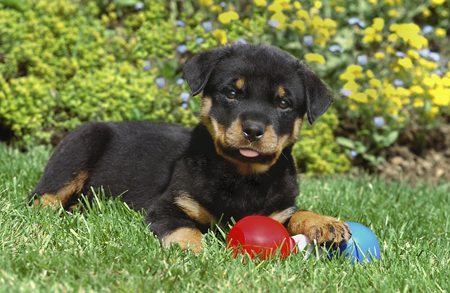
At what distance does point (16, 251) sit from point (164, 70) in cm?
326

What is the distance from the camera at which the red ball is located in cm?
253

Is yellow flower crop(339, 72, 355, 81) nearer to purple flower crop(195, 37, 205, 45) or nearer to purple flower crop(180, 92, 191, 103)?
purple flower crop(195, 37, 205, 45)

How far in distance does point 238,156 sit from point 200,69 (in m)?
0.64

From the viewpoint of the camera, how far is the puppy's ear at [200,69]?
2.93 meters

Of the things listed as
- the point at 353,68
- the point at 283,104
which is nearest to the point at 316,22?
the point at 353,68

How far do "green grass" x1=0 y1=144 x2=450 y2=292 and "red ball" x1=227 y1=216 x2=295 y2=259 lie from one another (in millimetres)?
59

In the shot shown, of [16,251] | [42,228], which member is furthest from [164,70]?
[16,251]

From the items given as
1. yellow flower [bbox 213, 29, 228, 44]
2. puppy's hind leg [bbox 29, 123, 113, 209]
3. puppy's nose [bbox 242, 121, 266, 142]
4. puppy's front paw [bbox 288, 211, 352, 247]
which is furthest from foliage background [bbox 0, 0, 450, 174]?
puppy's front paw [bbox 288, 211, 352, 247]

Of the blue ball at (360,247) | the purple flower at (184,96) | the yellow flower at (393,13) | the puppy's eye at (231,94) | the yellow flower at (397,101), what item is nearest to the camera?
the blue ball at (360,247)

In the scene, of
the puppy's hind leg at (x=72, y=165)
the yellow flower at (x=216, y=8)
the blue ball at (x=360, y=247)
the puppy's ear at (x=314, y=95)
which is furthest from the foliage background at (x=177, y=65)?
the blue ball at (x=360, y=247)

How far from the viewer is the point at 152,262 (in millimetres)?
2295

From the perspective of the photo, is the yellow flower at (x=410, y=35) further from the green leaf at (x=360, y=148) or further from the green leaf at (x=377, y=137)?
the green leaf at (x=360, y=148)

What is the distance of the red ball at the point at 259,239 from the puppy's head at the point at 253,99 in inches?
14.8

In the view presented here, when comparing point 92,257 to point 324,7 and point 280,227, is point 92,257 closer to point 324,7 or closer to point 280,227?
point 280,227
